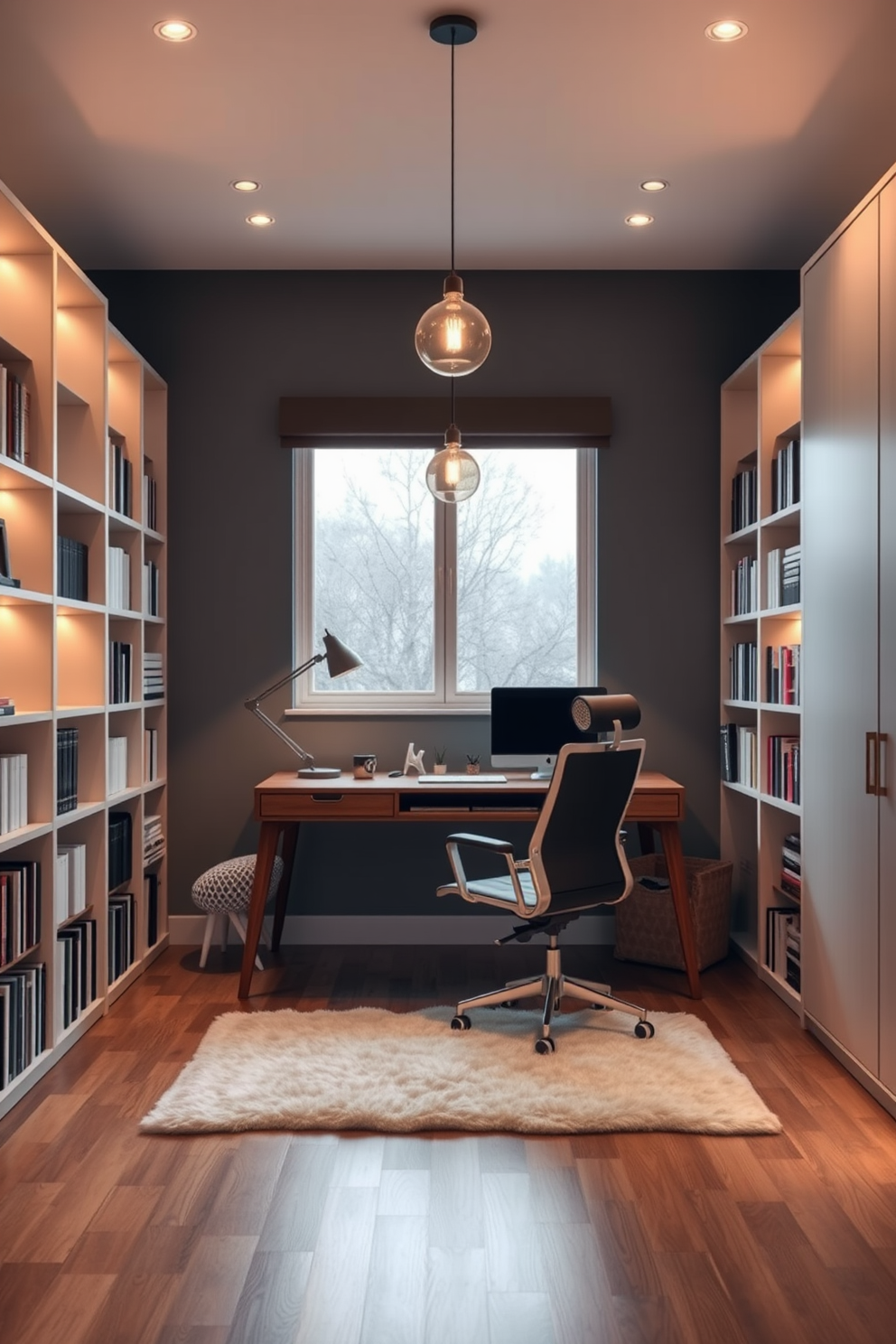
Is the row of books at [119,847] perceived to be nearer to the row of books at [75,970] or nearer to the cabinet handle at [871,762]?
the row of books at [75,970]

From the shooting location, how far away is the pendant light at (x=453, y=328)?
10.2 feet

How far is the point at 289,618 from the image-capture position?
16.8 feet

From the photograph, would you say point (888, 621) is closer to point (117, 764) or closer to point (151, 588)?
point (117, 764)

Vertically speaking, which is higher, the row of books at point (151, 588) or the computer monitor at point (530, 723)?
the row of books at point (151, 588)

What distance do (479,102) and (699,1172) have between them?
3.16 meters

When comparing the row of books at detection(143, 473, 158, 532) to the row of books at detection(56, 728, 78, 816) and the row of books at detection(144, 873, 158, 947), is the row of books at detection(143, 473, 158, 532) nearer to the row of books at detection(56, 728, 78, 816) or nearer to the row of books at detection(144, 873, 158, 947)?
the row of books at detection(56, 728, 78, 816)

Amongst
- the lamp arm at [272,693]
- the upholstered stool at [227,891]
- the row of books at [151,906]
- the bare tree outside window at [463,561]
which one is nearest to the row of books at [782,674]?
the bare tree outside window at [463,561]

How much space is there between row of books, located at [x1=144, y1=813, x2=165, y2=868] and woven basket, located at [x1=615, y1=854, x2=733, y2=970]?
1982mm

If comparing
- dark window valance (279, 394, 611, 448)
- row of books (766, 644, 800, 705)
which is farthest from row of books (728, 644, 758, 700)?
dark window valance (279, 394, 611, 448)

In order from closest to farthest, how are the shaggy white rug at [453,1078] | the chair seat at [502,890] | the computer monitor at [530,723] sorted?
the shaggy white rug at [453,1078], the chair seat at [502,890], the computer monitor at [530,723]

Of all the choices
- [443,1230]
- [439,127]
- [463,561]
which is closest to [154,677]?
[463,561]

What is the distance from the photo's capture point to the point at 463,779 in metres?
4.54

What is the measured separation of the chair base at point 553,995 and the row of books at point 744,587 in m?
1.72

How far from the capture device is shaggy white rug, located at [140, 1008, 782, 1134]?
2.99 metres
